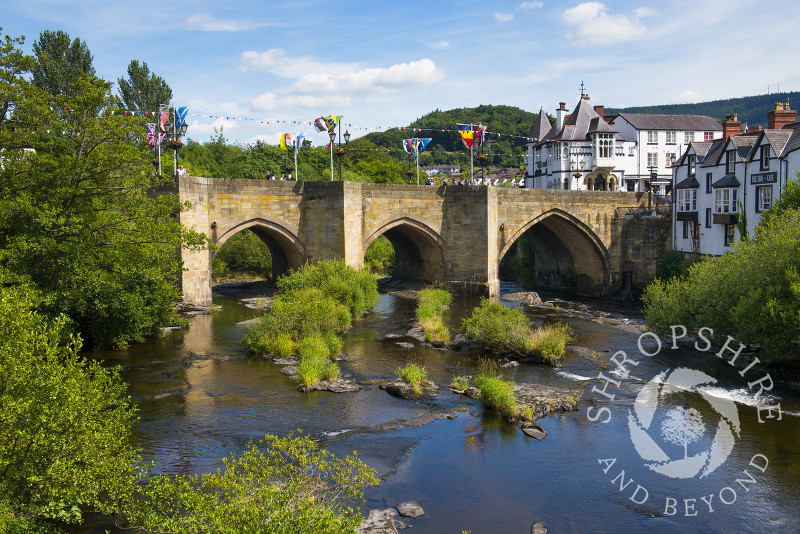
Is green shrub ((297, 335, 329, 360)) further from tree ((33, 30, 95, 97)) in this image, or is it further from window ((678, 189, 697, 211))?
tree ((33, 30, 95, 97))

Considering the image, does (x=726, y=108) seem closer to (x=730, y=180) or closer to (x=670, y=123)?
(x=670, y=123)

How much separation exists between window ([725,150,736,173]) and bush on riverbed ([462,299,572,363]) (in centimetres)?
1740

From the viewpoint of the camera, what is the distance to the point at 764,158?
33625 millimetres

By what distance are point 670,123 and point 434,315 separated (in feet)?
128

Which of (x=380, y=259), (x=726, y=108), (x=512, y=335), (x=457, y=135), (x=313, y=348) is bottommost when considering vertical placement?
(x=313, y=348)

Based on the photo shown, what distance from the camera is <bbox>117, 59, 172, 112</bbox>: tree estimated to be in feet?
182

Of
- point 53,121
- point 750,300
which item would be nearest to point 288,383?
point 53,121

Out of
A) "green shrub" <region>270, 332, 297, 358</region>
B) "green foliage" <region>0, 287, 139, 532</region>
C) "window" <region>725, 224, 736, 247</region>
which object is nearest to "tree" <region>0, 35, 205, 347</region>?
"green shrub" <region>270, 332, 297, 358</region>

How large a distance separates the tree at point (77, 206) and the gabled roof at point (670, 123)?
46346mm

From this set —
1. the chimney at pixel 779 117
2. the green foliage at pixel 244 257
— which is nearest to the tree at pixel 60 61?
the green foliage at pixel 244 257

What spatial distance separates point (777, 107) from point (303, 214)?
1120 inches

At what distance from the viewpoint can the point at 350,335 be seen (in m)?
28.8

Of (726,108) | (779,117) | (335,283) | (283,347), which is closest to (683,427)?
(283,347)

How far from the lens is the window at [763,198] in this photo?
33.3 m
